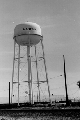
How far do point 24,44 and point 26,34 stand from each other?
1982mm

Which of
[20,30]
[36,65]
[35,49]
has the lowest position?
[36,65]

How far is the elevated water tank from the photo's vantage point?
34.2 m

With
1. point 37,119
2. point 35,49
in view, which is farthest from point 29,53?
point 37,119

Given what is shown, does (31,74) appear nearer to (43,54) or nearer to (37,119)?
(43,54)

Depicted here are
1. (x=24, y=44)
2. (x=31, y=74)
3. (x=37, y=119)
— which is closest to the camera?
(x=37, y=119)

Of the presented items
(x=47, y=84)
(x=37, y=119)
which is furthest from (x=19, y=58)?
(x=37, y=119)

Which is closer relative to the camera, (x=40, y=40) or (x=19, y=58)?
(x=19, y=58)

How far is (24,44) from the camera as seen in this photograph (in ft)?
116

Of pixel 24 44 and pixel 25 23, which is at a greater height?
pixel 25 23

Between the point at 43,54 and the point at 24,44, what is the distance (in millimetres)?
3605

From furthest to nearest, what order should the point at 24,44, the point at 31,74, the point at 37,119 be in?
the point at 24,44 < the point at 31,74 < the point at 37,119

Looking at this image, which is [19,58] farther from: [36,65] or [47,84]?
[47,84]

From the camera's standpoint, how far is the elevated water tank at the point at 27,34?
1346 inches

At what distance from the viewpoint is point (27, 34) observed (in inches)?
1344
